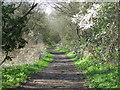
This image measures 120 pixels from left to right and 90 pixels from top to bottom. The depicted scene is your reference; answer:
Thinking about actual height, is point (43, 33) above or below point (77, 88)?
above

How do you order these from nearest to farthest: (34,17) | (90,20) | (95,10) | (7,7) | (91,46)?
(7,7), (95,10), (90,20), (91,46), (34,17)

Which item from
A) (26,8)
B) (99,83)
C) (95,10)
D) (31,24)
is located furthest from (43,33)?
(99,83)

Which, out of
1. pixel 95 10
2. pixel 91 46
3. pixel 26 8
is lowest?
pixel 91 46

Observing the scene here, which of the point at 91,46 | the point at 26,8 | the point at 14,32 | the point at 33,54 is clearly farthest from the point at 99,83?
the point at 26,8

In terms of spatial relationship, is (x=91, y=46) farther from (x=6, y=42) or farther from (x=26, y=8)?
(x=26, y=8)

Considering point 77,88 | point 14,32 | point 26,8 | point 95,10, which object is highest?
point 26,8

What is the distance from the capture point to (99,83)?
8664 mm

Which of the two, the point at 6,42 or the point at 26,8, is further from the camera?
the point at 26,8

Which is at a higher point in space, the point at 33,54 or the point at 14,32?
the point at 14,32

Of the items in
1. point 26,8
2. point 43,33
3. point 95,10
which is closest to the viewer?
point 95,10

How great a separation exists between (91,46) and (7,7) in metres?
7.83

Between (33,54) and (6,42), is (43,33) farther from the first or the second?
(6,42)

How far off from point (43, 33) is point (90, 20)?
2164 centimetres

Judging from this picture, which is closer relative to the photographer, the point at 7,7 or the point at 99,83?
the point at 99,83
